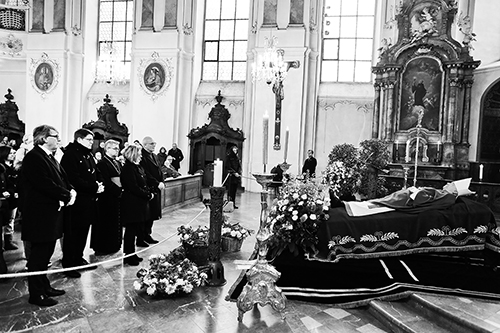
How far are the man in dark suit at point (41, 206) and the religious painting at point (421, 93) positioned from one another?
37.1 ft

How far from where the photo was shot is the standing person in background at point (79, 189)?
494 cm

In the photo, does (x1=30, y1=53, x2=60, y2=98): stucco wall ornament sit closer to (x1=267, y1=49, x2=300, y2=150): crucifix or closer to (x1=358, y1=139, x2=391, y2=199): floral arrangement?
(x1=267, y1=49, x2=300, y2=150): crucifix

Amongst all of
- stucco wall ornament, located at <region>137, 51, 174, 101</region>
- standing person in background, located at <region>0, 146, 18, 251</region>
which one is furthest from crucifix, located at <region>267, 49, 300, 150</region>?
standing person in background, located at <region>0, 146, 18, 251</region>

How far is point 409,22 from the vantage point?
12969 millimetres

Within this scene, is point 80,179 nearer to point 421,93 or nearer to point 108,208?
point 108,208

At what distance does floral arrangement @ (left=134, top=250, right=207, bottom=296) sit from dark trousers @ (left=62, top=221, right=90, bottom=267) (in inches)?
43.2

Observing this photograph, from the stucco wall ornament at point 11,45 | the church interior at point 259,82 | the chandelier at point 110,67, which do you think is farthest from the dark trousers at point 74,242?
the stucco wall ornament at point 11,45

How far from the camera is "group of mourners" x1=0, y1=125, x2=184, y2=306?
410 centimetres

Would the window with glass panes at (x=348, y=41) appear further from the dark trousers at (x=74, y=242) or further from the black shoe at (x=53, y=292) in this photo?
the black shoe at (x=53, y=292)

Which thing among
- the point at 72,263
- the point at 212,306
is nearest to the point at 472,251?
the point at 212,306

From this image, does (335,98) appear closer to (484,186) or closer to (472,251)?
(484,186)

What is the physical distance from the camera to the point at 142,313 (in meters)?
3.93

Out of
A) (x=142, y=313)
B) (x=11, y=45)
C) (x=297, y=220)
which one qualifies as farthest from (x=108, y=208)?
(x=11, y=45)

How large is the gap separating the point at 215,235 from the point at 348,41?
12776 millimetres
